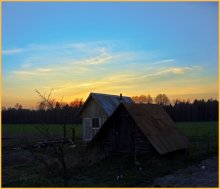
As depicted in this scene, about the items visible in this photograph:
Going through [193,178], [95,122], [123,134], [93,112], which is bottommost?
[193,178]

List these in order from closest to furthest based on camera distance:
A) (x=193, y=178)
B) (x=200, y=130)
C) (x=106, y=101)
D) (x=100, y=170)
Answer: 1. (x=193, y=178)
2. (x=100, y=170)
3. (x=106, y=101)
4. (x=200, y=130)

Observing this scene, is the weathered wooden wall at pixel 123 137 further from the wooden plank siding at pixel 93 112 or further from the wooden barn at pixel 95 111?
the wooden plank siding at pixel 93 112

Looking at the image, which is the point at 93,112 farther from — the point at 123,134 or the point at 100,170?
the point at 100,170

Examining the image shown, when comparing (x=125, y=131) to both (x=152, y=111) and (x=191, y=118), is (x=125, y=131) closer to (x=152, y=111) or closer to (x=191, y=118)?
(x=152, y=111)

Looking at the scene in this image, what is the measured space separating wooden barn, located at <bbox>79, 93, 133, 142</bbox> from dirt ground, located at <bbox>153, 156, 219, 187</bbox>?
14.9m

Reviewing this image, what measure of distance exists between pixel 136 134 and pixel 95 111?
12722 mm

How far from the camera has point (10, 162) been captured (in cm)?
2077

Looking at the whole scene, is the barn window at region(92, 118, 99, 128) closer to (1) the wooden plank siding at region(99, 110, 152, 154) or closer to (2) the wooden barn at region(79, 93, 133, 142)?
(2) the wooden barn at region(79, 93, 133, 142)

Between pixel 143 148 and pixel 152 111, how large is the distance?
4.22 meters

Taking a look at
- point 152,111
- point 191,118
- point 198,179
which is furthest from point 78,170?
point 191,118

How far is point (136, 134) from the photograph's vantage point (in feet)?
63.4

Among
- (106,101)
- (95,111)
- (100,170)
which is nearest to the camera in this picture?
(100,170)

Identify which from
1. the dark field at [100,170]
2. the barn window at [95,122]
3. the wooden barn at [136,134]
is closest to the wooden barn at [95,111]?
the barn window at [95,122]

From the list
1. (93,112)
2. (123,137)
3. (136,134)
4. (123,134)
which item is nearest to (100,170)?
(136,134)
